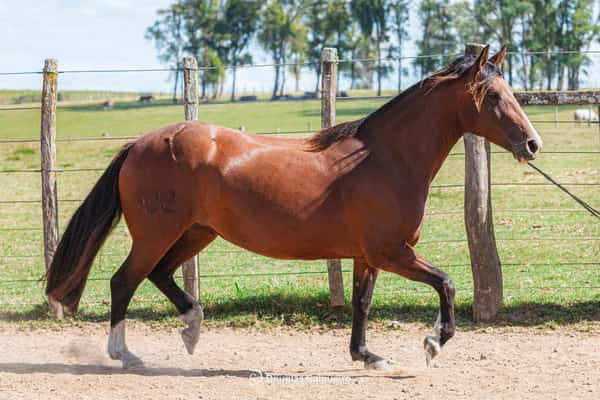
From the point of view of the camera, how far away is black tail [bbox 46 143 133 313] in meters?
5.86

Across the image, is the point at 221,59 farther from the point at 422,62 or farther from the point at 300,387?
the point at 300,387

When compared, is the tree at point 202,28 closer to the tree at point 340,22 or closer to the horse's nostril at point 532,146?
the tree at point 340,22

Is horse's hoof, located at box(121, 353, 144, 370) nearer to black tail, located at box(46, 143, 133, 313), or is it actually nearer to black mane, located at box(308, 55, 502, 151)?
black tail, located at box(46, 143, 133, 313)

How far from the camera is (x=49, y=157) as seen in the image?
7.20 meters

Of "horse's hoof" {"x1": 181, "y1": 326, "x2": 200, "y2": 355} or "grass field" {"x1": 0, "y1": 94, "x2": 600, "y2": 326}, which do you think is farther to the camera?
"grass field" {"x1": 0, "y1": 94, "x2": 600, "y2": 326}

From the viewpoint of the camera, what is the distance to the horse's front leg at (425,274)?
5285 millimetres

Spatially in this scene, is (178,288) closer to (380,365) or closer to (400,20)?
(380,365)

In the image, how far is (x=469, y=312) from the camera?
7141mm

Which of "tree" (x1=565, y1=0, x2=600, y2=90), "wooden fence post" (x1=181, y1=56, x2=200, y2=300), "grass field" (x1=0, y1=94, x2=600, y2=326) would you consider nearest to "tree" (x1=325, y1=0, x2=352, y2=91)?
"tree" (x1=565, y1=0, x2=600, y2=90)

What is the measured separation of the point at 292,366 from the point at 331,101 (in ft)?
8.55

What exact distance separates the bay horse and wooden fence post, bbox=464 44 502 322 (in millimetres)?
1437

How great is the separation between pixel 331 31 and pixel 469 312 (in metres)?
68.3

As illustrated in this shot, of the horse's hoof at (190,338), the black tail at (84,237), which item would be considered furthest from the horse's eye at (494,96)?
the horse's hoof at (190,338)

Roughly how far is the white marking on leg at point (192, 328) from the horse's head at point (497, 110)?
260 centimetres
